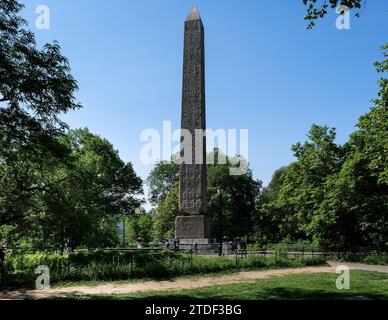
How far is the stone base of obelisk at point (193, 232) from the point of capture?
22000 millimetres

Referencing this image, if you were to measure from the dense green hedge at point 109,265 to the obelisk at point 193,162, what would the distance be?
375 centimetres

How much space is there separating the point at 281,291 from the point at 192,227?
11.3m

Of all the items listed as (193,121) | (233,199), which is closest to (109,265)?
(193,121)

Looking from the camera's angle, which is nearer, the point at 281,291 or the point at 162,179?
the point at 281,291

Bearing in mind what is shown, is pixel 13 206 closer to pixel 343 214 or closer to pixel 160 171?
pixel 343 214

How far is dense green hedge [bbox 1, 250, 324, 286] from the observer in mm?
14914

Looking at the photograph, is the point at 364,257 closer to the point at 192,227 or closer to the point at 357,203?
the point at 357,203

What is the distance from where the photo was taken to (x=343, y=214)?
25.9 m

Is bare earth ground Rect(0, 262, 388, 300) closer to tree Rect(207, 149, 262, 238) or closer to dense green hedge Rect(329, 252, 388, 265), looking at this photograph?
dense green hedge Rect(329, 252, 388, 265)

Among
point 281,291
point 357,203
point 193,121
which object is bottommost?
point 281,291

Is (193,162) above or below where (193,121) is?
below

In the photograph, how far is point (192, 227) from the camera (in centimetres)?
2220

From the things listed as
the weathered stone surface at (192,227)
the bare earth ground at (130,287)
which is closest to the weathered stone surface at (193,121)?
the weathered stone surface at (192,227)
